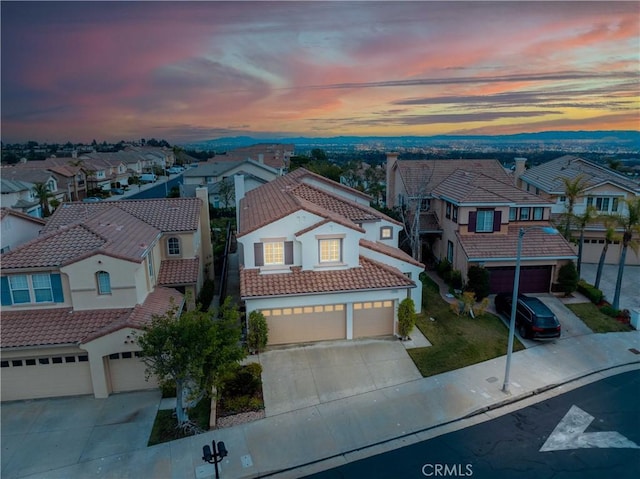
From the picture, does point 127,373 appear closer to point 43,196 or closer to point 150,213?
point 150,213

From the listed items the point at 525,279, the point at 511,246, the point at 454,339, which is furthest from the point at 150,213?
the point at 525,279

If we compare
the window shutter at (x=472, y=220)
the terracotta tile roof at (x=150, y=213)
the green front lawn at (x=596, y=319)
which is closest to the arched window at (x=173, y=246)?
the terracotta tile roof at (x=150, y=213)

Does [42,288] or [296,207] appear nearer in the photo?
[42,288]

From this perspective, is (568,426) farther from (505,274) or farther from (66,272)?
(66,272)

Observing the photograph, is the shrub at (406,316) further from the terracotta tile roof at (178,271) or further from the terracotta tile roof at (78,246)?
the terracotta tile roof at (78,246)

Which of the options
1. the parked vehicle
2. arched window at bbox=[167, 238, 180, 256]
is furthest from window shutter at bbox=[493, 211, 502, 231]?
the parked vehicle

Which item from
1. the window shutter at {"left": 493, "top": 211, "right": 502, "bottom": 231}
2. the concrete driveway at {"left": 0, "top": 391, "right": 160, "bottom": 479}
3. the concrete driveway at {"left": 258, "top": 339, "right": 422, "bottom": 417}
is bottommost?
the concrete driveway at {"left": 0, "top": 391, "right": 160, "bottom": 479}

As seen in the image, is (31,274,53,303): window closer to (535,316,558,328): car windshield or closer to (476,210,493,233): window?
(535,316,558,328): car windshield

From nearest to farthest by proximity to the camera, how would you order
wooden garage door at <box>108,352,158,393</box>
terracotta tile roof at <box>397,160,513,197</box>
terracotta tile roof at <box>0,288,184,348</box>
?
terracotta tile roof at <box>0,288,184,348</box>, wooden garage door at <box>108,352,158,393</box>, terracotta tile roof at <box>397,160,513,197</box>
